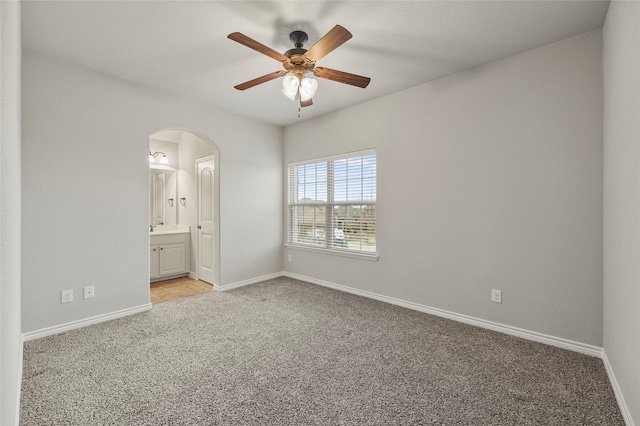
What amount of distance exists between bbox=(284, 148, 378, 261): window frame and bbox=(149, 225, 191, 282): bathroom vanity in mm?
1831

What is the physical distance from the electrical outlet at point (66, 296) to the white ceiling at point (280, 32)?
7.36 feet

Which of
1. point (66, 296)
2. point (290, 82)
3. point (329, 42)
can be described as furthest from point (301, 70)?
point (66, 296)

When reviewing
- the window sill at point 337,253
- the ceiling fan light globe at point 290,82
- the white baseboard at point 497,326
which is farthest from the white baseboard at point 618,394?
the ceiling fan light globe at point 290,82

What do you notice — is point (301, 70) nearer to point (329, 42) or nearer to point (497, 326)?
point (329, 42)

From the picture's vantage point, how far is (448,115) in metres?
3.19

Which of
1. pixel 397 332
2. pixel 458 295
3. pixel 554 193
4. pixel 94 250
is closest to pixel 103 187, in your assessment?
pixel 94 250

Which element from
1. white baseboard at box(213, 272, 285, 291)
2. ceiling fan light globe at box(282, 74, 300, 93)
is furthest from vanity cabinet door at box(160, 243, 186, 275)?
ceiling fan light globe at box(282, 74, 300, 93)

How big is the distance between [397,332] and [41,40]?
4.08 meters

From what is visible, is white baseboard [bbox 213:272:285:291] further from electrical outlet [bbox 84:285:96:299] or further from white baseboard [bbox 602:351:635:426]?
white baseboard [bbox 602:351:635:426]

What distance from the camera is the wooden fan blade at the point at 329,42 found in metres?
1.90

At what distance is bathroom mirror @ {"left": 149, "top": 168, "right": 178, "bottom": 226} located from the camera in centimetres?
565

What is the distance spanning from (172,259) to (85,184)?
2311 millimetres

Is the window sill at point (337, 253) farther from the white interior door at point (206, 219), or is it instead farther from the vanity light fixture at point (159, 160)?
the vanity light fixture at point (159, 160)

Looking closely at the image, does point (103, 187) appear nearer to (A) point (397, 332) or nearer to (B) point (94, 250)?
(B) point (94, 250)
